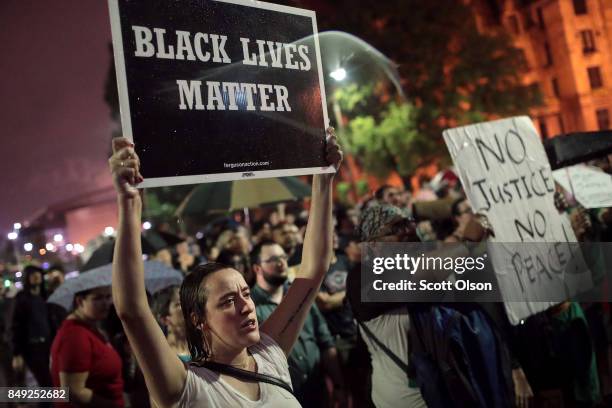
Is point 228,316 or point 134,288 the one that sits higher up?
point 134,288

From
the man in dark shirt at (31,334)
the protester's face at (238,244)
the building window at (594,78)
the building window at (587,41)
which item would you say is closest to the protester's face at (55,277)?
the man in dark shirt at (31,334)

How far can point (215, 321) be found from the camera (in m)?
2.19

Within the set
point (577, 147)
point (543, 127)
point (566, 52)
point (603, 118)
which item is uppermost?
point (566, 52)

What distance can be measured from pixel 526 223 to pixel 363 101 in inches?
891

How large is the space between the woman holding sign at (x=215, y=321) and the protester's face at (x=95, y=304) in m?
1.97

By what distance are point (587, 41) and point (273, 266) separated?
41543mm

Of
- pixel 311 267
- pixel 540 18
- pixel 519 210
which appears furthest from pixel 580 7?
pixel 311 267

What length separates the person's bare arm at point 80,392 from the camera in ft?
11.2

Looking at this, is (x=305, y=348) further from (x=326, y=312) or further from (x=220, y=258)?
(x=220, y=258)

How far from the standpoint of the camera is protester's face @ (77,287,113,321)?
3.99m

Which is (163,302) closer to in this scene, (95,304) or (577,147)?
(95,304)

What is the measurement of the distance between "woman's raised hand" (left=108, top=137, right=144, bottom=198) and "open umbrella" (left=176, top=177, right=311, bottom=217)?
586 centimetres

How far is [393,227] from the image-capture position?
11.3 feet

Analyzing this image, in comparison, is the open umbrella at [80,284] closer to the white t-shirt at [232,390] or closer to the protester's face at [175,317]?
the protester's face at [175,317]
